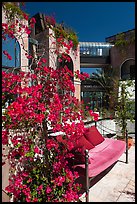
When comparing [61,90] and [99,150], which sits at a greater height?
[61,90]

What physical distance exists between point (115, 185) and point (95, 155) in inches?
33.7

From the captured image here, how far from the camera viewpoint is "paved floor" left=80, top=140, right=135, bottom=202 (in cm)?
381

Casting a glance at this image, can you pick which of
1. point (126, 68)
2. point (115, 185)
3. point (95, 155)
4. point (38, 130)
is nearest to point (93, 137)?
point (95, 155)

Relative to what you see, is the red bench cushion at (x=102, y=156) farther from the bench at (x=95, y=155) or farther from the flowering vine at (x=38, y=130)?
the flowering vine at (x=38, y=130)

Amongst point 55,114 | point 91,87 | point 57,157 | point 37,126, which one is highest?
point 91,87

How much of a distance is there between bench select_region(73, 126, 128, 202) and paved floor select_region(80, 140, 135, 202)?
41 centimetres

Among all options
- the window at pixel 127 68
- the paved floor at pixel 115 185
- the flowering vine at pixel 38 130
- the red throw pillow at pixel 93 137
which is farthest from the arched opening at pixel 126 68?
the flowering vine at pixel 38 130

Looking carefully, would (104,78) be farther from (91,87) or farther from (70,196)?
(70,196)

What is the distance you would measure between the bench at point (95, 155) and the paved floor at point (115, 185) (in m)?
0.41

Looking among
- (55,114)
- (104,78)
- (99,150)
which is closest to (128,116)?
(99,150)

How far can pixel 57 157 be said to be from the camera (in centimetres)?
336

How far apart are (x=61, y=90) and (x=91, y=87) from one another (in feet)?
46.2

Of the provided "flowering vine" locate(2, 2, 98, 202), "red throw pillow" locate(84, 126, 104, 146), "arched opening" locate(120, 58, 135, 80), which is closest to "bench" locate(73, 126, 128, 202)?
"red throw pillow" locate(84, 126, 104, 146)

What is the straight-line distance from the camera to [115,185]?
4.37 meters
